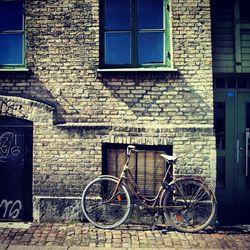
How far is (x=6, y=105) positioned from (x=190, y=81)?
142 inches

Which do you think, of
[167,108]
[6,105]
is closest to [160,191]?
[167,108]

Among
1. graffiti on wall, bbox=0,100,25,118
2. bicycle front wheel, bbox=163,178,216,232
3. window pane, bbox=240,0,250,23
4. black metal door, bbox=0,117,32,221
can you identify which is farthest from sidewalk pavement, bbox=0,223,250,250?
window pane, bbox=240,0,250,23

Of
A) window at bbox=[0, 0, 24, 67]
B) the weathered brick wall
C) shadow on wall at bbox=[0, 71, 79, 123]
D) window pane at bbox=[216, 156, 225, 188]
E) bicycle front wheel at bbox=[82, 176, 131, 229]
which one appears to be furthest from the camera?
window pane at bbox=[216, 156, 225, 188]

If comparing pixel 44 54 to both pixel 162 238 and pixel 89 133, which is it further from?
pixel 162 238

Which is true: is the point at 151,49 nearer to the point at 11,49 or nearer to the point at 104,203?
the point at 11,49

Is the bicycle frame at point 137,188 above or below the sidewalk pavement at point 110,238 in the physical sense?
above

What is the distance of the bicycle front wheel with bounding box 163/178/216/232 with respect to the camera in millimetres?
5098

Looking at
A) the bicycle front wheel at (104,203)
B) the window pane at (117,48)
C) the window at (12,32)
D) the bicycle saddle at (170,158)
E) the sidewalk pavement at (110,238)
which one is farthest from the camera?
the window at (12,32)

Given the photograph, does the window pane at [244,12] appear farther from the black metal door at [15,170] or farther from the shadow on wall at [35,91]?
the black metal door at [15,170]

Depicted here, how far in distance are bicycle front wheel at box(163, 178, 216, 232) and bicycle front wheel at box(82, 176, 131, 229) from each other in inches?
33.3

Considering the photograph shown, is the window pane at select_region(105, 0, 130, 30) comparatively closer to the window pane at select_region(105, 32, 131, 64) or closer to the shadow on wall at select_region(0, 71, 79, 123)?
the window pane at select_region(105, 32, 131, 64)

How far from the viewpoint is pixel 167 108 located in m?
5.49

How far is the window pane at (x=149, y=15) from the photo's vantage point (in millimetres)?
5656

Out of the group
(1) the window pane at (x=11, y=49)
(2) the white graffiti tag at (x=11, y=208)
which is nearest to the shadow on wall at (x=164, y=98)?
(1) the window pane at (x=11, y=49)
